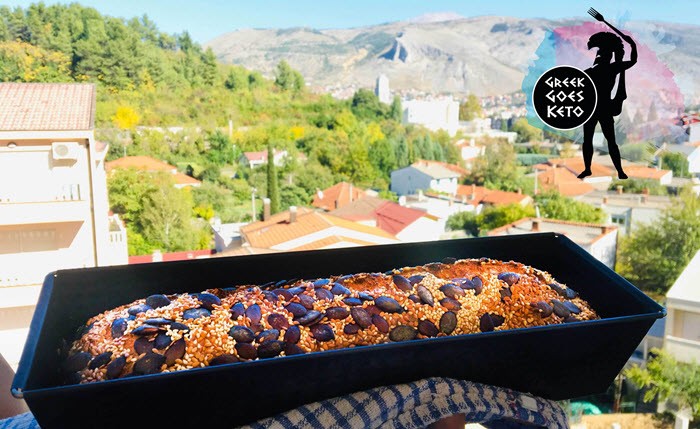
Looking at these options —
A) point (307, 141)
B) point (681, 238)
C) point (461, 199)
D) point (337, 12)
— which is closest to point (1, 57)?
point (307, 141)

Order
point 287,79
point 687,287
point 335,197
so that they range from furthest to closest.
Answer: point 287,79, point 335,197, point 687,287

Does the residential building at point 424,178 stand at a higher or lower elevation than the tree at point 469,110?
lower

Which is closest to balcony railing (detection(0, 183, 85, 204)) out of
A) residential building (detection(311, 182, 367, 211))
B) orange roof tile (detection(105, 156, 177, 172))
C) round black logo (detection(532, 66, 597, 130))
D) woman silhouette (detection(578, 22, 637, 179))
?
round black logo (detection(532, 66, 597, 130))

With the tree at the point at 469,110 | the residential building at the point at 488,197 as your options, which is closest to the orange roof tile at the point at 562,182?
the residential building at the point at 488,197

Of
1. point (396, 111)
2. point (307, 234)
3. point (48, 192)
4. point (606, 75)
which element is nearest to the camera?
point (606, 75)

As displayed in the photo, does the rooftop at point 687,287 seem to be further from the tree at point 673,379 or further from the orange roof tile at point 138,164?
the orange roof tile at point 138,164

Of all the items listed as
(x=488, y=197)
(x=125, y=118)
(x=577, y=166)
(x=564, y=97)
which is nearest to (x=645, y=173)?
(x=577, y=166)

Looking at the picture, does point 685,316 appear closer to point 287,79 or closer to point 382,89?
point 287,79
